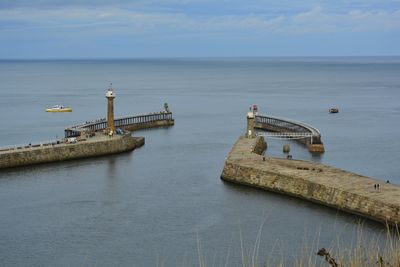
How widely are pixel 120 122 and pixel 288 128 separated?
25130 mm

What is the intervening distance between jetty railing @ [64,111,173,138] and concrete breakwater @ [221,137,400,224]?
1013 inches

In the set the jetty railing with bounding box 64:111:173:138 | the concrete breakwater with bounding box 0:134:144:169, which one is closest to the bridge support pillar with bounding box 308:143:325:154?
the concrete breakwater with bounding box 0:134:144:169

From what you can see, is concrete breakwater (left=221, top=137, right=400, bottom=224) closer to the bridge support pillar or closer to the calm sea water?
the calm sea water

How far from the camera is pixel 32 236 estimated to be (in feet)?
115

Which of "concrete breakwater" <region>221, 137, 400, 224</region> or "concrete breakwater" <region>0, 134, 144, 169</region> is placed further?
"concrete breakwater" <region>0, 134, 144, 169</region>

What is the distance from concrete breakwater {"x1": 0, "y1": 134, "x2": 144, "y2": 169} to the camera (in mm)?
56344

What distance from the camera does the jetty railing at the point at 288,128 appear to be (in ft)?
221

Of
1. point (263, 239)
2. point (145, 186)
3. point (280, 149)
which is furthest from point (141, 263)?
point (280, 149)

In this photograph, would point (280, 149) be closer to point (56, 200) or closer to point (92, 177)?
point (92, 177)

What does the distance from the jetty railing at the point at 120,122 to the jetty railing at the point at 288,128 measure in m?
16.2

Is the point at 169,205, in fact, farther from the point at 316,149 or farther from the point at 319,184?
the point at 316,149

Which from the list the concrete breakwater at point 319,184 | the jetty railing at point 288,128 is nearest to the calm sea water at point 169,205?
the concrete breakwater at point 319,184

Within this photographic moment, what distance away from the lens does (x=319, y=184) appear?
4134 centimetres

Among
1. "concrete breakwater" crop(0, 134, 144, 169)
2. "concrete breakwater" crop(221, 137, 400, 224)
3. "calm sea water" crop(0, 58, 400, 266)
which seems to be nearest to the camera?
"calm sea water" crop(0, 58, 400, 266)
